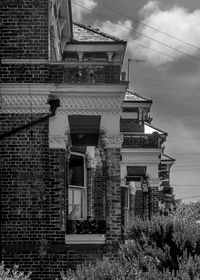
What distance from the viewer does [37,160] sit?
15.5 metres

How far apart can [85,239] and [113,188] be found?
1338mm

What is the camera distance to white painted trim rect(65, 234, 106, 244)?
601 inches

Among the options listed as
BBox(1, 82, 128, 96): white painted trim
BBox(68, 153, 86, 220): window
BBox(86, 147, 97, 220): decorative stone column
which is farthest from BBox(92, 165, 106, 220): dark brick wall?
BBox(1, 82, 128, 96): white painted trim

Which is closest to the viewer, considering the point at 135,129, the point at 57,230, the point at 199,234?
the point at 199,234

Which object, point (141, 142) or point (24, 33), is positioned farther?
point (141, 142)

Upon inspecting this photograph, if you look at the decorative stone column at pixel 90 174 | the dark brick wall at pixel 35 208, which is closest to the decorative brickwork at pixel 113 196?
the dark brick wall at pixel 35 208

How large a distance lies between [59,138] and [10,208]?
77.0 inches

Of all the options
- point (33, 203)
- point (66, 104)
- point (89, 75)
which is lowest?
point (33, 203)

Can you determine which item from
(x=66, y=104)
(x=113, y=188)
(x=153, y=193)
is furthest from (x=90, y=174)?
(x=153, y=193)

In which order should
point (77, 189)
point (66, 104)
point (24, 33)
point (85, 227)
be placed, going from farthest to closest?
point (77, 189) < point (24, 33) < point (66, 104) < point (85, 227)

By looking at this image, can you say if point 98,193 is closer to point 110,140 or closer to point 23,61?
point 110,140

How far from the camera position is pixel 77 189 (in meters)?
18.9

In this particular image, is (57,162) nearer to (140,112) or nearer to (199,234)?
(199,234)

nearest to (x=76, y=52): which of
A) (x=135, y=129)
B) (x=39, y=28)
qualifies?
(x=135, y=129)
